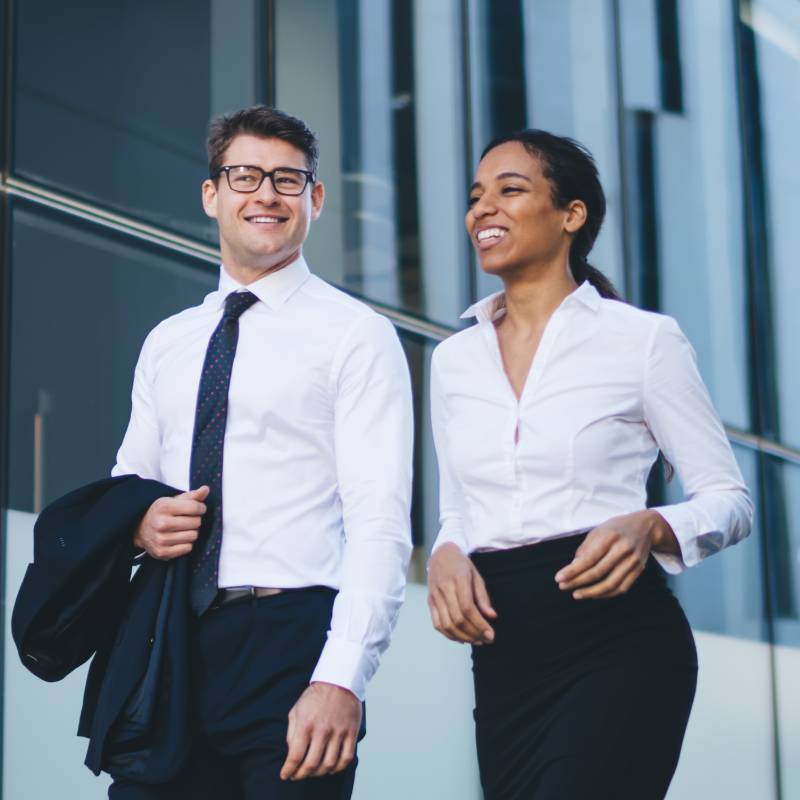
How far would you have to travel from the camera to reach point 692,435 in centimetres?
297

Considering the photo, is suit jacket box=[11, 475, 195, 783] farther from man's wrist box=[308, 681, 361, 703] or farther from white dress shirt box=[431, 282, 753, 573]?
white dress shirt box=[431, 282, 753, 573]

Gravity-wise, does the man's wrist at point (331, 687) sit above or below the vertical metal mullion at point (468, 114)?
below

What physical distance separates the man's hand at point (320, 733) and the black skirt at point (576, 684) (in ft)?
1.45

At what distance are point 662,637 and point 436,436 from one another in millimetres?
698

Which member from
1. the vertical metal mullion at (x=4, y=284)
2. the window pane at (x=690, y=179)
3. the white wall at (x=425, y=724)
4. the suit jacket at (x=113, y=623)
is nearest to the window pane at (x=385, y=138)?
the vertical metal mullion at (x=4, y=284)

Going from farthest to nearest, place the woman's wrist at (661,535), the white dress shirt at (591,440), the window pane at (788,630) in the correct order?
the window pane at (788,630) → the white dress shirt at (591,440) → the woman's wrist at (661,535)

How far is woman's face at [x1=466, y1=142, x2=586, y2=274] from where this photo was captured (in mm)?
3111

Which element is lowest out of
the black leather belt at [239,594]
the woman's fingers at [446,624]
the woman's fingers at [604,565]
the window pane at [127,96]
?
the woman's fingers at [446,624]

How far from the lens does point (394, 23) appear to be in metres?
7.52

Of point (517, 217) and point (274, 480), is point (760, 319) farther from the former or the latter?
point (274, 480)

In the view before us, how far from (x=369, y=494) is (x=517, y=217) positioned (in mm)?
713

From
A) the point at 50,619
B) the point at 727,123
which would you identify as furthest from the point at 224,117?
the point at 727,123

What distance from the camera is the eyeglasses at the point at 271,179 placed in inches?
123

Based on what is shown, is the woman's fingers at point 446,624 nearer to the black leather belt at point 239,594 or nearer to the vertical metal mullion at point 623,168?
the black leather belt at point 239,594
